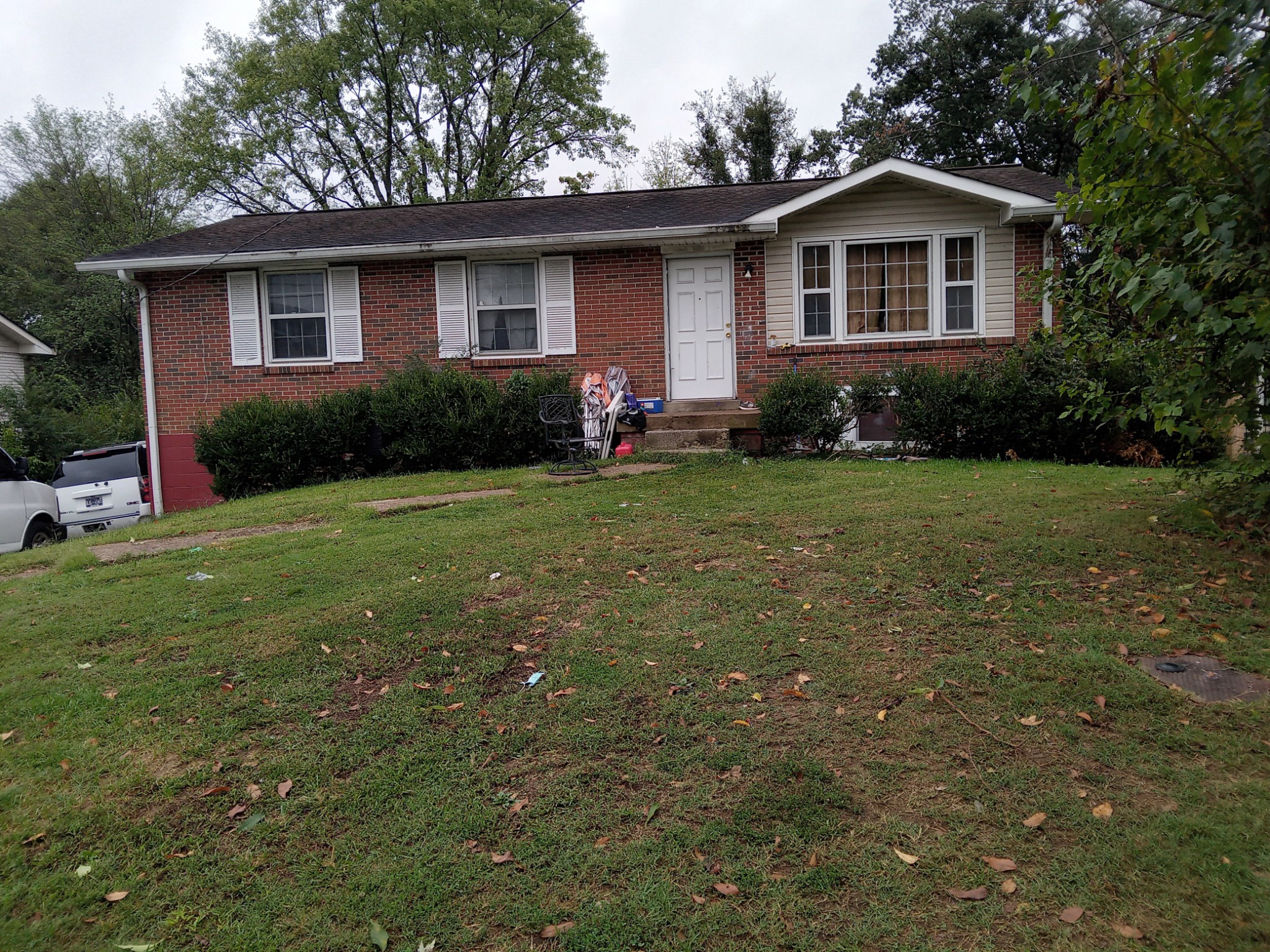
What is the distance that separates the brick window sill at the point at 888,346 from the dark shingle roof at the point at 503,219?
208 centimetres

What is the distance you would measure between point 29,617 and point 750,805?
Answer: 4.93 metres

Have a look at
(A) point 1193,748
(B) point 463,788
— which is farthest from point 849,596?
(B) point 463,788

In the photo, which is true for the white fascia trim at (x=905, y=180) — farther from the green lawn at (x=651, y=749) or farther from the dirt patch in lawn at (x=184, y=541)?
the dirt patch in lawn at (x=184, y=541)

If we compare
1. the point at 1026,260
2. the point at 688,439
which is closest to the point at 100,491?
the point at 688,439

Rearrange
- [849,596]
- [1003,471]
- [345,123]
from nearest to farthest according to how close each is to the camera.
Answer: [849,596] → [1003,471] → [345,123]

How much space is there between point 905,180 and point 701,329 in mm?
3695

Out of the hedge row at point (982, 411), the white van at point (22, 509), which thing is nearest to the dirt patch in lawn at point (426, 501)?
the hedge row at point (982, 411)

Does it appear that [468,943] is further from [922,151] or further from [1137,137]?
[922,151]

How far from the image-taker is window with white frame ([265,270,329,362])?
44.7 ft

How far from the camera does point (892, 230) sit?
12492 mm

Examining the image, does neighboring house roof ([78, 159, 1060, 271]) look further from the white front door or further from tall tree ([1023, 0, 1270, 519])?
tall tree ([1023, 0, 1270, 519])

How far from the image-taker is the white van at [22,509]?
9.87 m

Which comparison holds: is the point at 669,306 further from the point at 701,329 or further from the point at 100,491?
the point at 100,491

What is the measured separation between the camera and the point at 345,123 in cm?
3039
